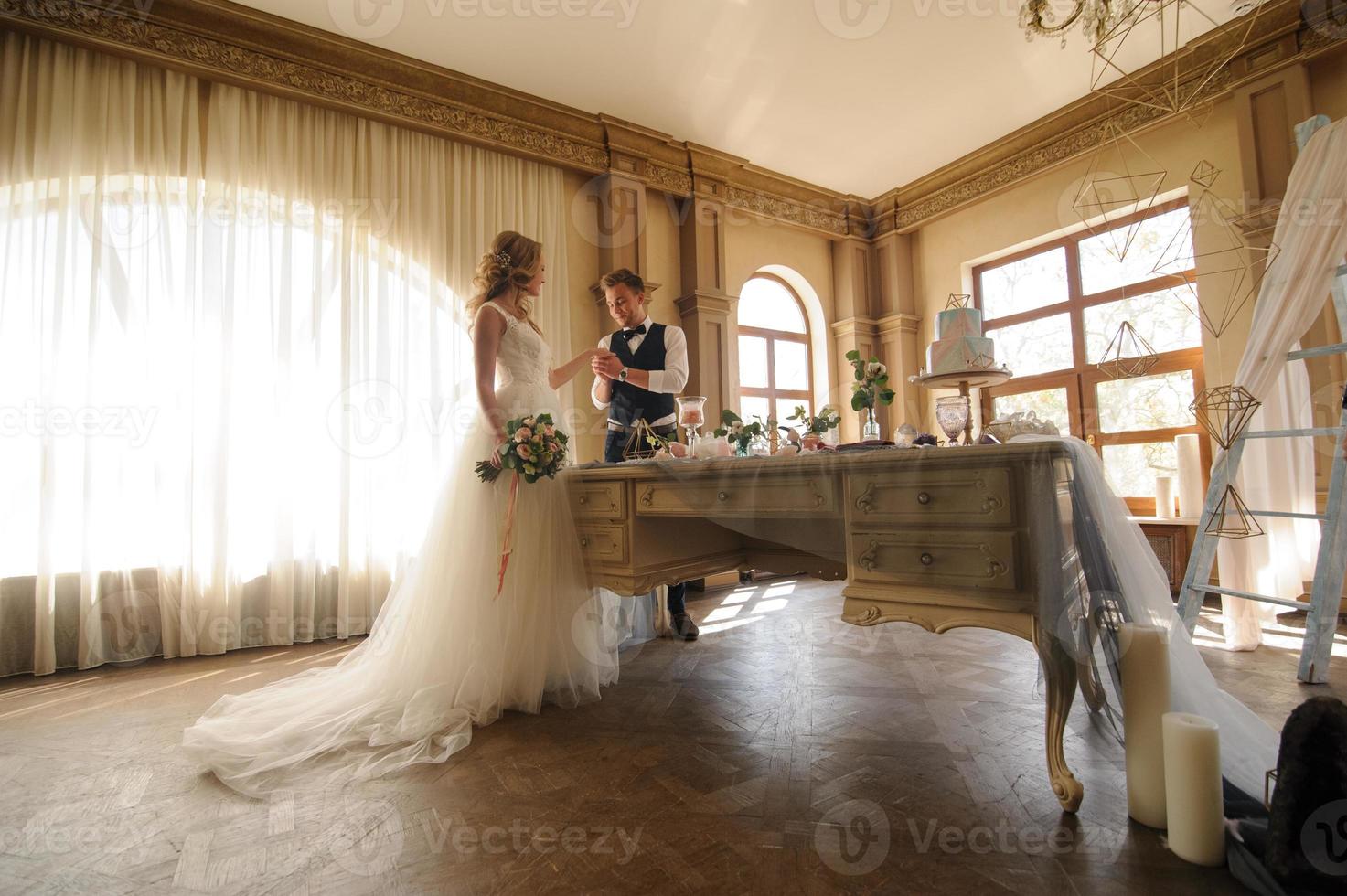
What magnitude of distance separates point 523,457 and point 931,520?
144 cm

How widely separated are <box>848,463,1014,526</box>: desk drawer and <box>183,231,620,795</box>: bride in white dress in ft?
4.20

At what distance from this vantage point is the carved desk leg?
1520 mm

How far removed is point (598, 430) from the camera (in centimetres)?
489

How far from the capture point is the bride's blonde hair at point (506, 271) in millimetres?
2707

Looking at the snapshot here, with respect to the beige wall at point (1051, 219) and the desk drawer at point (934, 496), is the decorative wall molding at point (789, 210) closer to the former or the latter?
the beige wall at point (1051, 219)

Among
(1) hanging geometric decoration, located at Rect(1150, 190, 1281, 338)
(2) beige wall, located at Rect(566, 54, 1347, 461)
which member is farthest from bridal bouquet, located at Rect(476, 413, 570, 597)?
(1) hanging geometric decoration, located at Rect(1150, 190, 1281, 338)

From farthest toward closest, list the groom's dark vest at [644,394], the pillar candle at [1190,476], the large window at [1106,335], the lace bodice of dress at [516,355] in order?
1. the large window at [1106,335]
2. the pillar candle at [1190,476]
3. the groom's dark vest at [644,394]
4. the lace bodice of dress at [516,355]

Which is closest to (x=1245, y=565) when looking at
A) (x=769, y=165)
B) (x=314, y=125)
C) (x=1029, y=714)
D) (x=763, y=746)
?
(x=1029, y=714)

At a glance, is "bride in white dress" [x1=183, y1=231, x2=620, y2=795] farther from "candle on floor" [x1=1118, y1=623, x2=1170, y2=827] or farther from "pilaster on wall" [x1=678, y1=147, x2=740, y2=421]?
"pilaster on wall" [x1=678, y1=147, x2=740, y2=421]

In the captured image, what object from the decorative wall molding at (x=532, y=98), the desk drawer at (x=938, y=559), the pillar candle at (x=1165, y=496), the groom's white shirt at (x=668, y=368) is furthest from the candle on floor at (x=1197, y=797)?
the pillar candle at (x=1165, y=496)

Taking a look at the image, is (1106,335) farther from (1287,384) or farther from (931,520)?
(931,520)

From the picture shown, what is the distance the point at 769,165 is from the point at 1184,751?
555 centimetres

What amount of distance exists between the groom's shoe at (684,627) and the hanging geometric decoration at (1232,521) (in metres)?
2.49

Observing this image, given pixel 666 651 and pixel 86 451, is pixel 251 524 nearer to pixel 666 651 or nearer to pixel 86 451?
pixel 86 451
